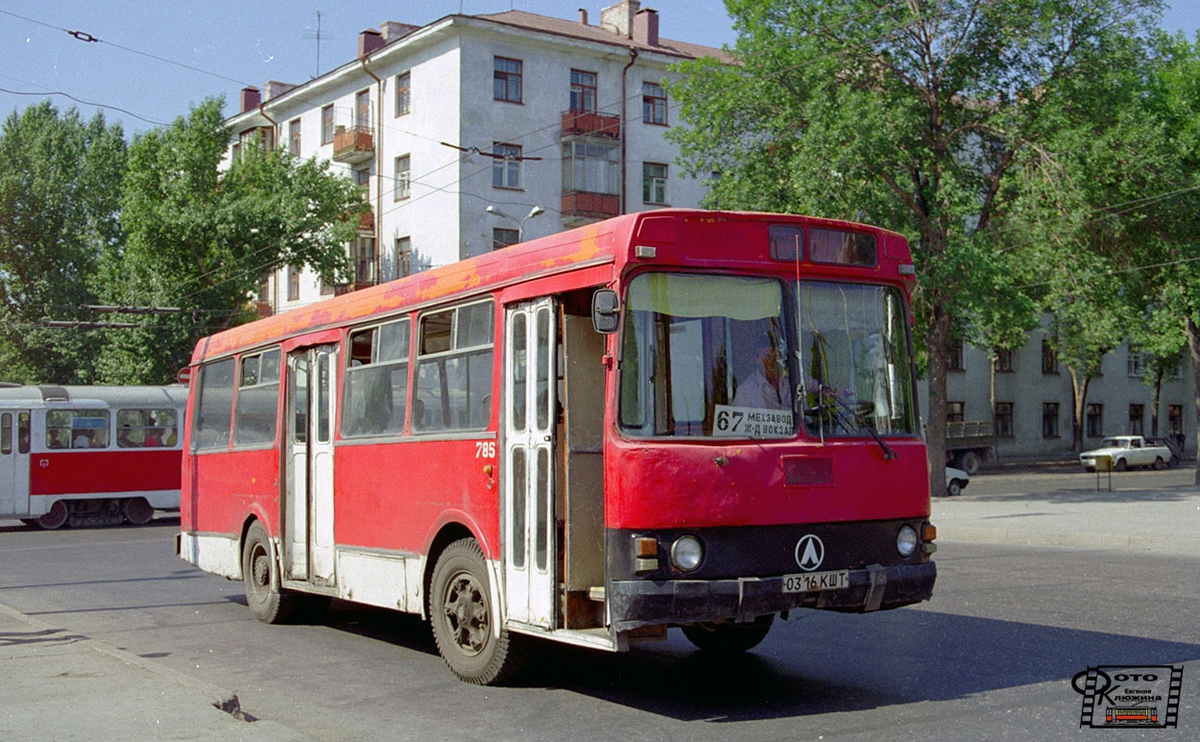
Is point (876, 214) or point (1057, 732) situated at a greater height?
point (876, 214)

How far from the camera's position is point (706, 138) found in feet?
104

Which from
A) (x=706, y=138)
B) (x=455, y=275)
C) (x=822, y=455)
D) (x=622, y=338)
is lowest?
(x=822, y=455)

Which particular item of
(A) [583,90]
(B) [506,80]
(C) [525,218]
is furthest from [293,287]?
(C) [525,218]

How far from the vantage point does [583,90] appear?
159 ft

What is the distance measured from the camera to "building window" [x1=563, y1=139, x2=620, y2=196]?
47.3 metres

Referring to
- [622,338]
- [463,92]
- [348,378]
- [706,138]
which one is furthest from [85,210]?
[622,338]

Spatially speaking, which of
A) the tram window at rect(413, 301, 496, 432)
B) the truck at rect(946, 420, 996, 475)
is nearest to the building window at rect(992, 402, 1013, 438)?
the truck at rect(946, 420, 996, 475)

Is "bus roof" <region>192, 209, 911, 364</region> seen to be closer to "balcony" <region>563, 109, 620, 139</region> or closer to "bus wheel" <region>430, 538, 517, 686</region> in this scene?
"bus wheel" <region>430, 538, 517, 686</region>

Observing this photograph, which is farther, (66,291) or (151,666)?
(66,291)

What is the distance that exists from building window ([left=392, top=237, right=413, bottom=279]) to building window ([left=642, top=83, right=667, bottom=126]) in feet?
33.5

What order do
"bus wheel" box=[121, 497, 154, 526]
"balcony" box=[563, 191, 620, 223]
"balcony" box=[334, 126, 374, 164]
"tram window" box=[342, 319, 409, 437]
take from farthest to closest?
"balcony" box=[334, 126, 374, 164], "balcony" box=[563, 191, 620, 223], "bus wheel" box=[121, 497, 154, 526], "tram window" box=[342, 319, 409, 437]

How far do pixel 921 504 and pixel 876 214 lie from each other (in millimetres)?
21519

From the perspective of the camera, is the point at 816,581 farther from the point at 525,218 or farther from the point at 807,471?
the point at 525,218

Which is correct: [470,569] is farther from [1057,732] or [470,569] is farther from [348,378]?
[1057,732]
